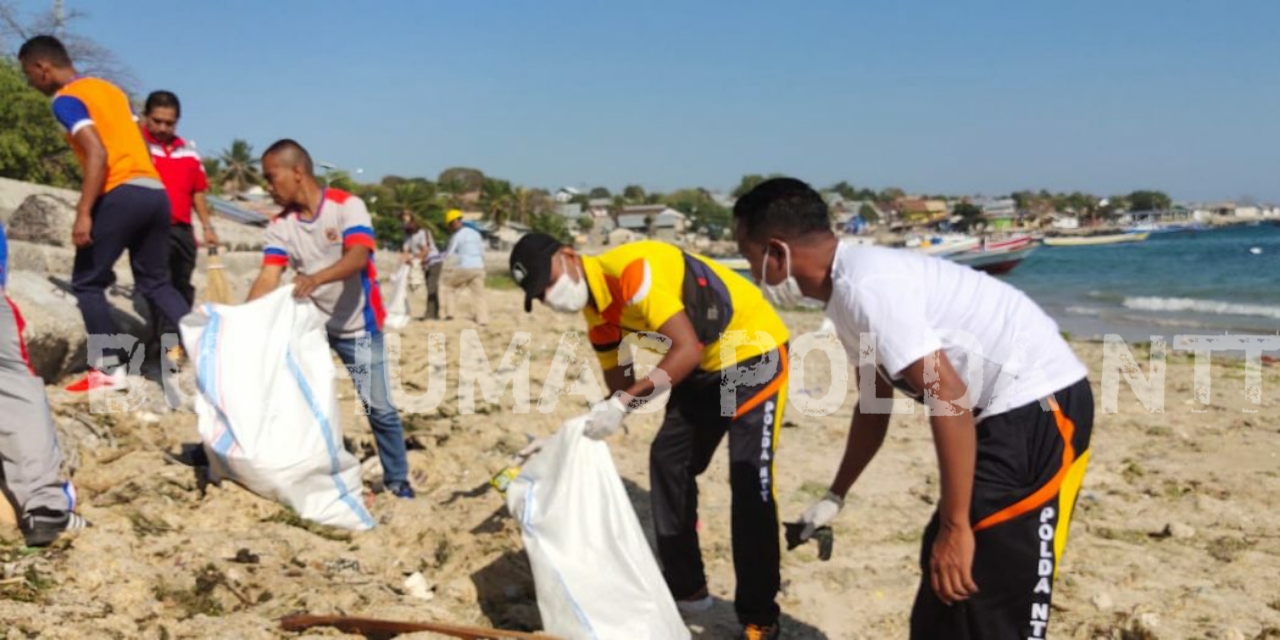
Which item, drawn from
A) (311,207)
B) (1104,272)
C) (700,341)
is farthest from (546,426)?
Result: (1104,272)

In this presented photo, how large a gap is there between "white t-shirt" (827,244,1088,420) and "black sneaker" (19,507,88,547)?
263cm

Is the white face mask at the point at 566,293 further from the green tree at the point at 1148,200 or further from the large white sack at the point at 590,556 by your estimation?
the green tree at the point at 1148,200

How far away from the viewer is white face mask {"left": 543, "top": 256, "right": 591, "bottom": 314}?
2949mm

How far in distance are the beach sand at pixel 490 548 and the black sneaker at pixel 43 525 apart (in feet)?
0.22

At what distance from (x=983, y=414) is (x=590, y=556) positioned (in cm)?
124

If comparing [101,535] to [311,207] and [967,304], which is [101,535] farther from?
[967,304]

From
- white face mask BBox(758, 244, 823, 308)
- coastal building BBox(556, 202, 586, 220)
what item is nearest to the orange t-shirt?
white face mask BBox(758, 244, 823, 308)

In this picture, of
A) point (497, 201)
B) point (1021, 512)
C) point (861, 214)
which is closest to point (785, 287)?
point (1021, 512)

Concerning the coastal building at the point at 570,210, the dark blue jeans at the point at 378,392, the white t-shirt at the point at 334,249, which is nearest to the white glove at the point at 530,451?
the dark blue jeans at the point at 378,392

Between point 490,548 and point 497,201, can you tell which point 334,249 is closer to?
point 490,548

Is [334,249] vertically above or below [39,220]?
below

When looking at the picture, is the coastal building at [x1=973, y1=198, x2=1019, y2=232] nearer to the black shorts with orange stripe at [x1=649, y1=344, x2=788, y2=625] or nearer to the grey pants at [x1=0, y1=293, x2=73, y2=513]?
the black shorts with orange stripe at [x1=649, y1=344, x2=788, y2=625]

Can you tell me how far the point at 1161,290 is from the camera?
23750 millimetres

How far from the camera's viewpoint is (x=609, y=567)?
276cm
